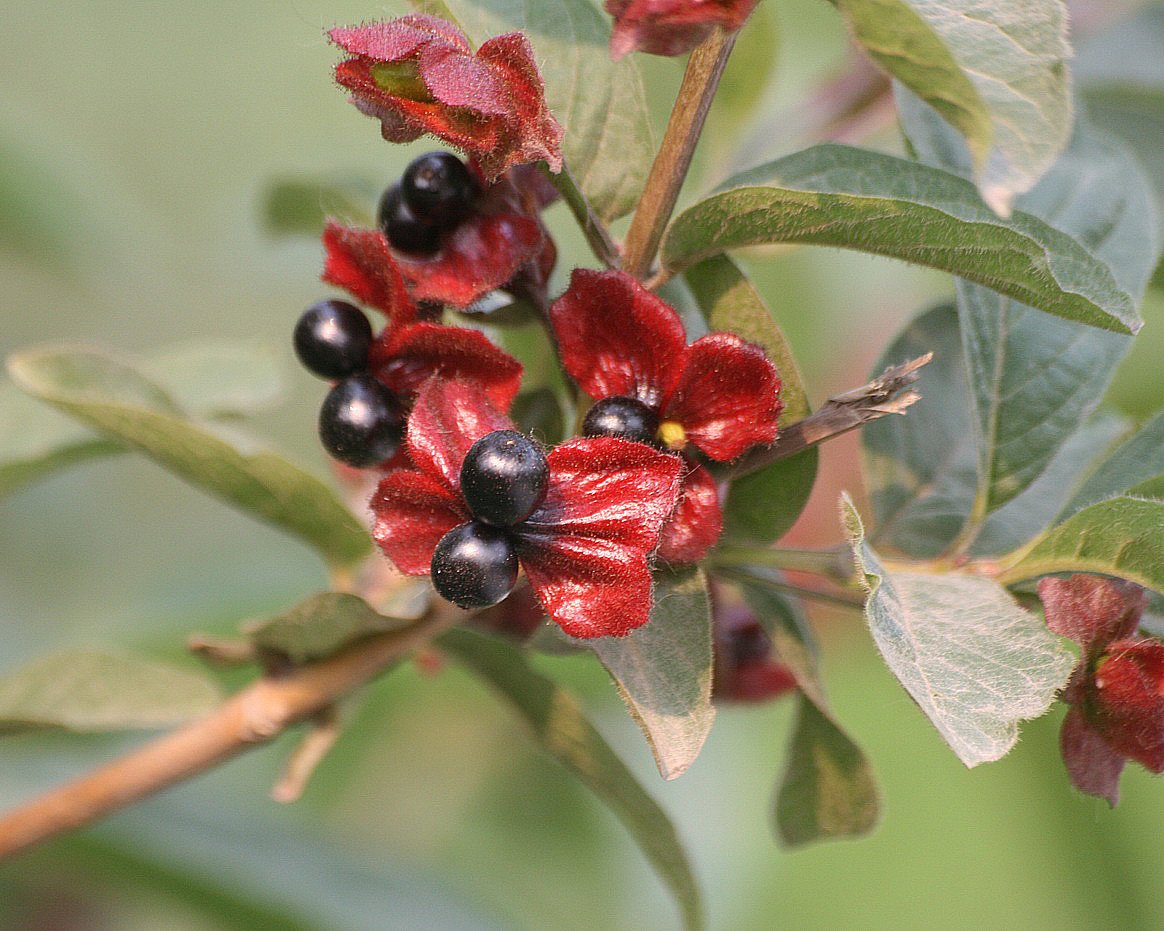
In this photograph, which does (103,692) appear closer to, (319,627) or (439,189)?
(319,627)

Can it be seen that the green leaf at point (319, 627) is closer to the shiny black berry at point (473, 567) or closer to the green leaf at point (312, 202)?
the shiny black berry at point (473, 567)

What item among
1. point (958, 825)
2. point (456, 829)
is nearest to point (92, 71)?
point (456, 829)

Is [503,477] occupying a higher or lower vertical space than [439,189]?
lower

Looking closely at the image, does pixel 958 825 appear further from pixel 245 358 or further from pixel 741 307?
pixel 741 307

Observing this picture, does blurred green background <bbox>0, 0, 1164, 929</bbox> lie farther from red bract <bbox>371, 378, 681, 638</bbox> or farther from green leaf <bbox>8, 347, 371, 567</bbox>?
red bract <bbox>371, 378, 681, 638</bbox>

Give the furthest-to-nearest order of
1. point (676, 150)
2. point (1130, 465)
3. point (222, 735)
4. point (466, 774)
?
1. point (466, 774)
2. point (222, 735)
3. point (1130, 465)
4. point (676, 150)

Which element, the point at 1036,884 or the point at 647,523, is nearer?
the point at 647,523

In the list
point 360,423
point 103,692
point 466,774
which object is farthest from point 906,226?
point 466,774

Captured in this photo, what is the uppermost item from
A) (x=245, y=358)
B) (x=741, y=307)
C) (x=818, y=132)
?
(x=818, y=132)
